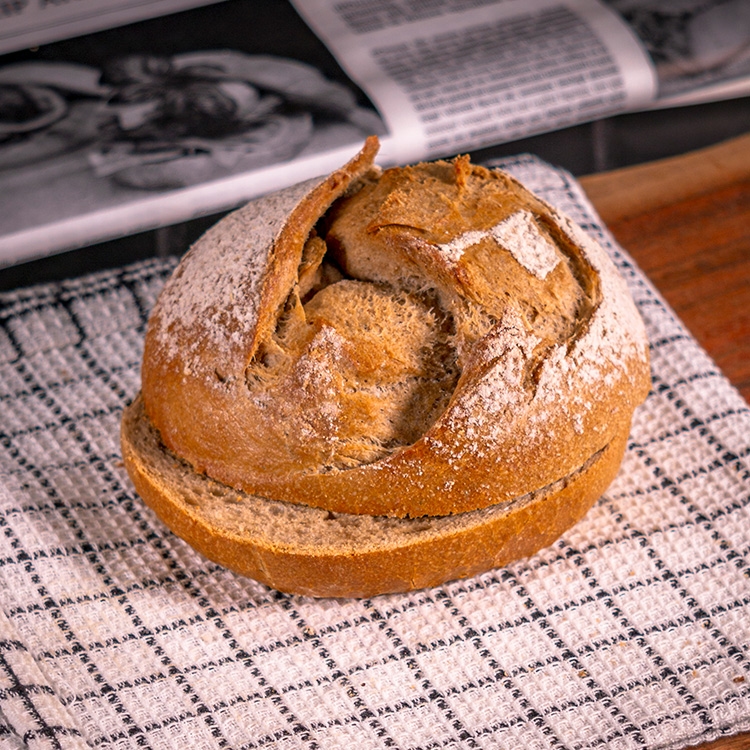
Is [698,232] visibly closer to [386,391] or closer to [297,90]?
[297,90]

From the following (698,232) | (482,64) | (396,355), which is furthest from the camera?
(482,64)

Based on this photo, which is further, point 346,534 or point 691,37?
point 691,37

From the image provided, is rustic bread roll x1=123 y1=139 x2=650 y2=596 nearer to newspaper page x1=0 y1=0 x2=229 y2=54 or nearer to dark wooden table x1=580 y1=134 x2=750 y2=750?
dark wooden table x1=580 y1=134 x2=750 y2=750

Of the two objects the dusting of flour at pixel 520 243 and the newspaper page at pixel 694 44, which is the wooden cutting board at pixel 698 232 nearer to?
the newspaper page at pixel 694 44

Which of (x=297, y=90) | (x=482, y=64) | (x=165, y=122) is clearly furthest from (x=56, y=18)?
(x=482, y=64)

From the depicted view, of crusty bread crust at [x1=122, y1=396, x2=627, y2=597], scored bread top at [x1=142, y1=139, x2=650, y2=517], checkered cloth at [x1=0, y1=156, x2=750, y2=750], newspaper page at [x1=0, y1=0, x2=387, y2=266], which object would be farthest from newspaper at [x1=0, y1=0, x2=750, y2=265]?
crusty bread crust at [x1=122, y1=396, x2=627, y2=597]

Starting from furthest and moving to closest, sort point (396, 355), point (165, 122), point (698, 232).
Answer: point (165, 122) < point (698, 232) < point (396, 355)

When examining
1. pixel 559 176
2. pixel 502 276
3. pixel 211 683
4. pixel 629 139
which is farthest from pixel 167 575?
pixel 629 139
